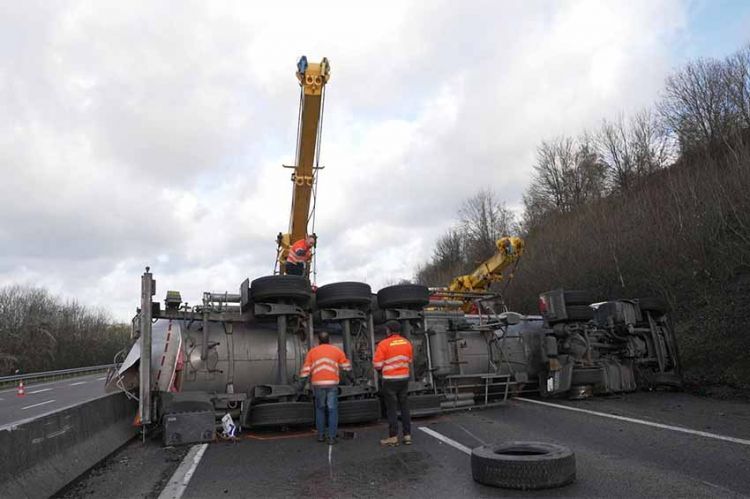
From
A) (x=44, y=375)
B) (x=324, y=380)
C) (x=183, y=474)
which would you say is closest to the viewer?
(x=183, y=474)

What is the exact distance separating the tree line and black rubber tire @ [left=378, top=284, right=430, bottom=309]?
36.7 m

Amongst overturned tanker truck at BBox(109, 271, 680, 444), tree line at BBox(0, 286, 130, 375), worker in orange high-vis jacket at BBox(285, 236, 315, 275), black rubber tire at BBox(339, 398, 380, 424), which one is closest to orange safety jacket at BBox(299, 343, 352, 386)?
overturned tanker truck at BBox(109, 271, 680, 444)

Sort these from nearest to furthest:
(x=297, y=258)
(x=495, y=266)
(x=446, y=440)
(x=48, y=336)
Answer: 1. (x=446, y=440)
2. (x=297, y=258)
3. (x=495, y=266)
4. (x=48, y=336)

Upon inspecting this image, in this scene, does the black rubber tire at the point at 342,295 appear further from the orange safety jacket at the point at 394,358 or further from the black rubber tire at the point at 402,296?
the orange safety jacket at the point at 394,358

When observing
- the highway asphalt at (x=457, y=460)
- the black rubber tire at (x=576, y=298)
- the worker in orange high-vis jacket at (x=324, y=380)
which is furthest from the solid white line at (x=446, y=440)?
the black rubber tire at (x=576, y=298)

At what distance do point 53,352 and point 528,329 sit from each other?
42788mm

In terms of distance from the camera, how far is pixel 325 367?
7.34 metres

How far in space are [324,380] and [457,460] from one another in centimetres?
224

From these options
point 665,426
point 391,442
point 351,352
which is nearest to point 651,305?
point 665,426

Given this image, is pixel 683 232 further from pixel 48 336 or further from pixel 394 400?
pixel 48 336

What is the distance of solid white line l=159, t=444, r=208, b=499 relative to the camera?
4.83m

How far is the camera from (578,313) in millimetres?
10906

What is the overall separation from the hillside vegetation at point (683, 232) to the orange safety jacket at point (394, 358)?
714cm

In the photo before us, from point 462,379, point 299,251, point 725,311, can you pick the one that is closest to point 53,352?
point 299,251
